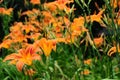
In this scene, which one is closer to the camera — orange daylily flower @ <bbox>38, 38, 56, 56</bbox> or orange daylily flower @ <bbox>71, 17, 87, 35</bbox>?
orange daylily flower @ <bbox>38, 38, 56, 56</bbox>

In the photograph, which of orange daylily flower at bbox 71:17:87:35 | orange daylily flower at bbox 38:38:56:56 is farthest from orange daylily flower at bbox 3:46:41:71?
orange daylily flower at bbox 71:17:87:35

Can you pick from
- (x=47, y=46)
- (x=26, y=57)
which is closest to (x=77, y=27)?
(x=47, y=46)

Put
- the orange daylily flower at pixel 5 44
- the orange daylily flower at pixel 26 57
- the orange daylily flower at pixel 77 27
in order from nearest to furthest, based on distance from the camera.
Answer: the orange daylily flower at pixel 26 57 < the orange daylily flower at pixel 77 27 < the orange daylily flower at pixel 5 44

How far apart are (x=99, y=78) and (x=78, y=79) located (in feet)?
0.70

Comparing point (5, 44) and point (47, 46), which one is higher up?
point (47, 46)

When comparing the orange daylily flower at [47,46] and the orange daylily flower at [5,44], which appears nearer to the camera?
the orange daylily flower at [47,46]

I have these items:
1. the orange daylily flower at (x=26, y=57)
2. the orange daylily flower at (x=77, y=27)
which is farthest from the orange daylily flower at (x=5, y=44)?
the orange daylily flower at (x=26, y=57)

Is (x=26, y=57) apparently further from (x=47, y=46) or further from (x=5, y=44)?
(x=5, y=44)

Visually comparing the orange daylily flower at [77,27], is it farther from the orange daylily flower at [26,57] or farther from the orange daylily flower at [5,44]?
the orange daylily flower at [26,57]

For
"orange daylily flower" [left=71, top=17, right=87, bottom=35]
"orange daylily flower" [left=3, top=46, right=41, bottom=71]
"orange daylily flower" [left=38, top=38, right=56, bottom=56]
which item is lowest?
"orange daylily flower" [left=71, top=17, right=87, bottom=35]

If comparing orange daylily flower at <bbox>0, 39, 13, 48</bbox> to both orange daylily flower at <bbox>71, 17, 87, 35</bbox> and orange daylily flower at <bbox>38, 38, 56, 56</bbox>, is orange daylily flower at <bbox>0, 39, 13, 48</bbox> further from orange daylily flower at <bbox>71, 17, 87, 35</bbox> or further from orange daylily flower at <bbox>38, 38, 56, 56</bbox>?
orange daylily flower at <bbox>38, 38, 56, 56</bbox>

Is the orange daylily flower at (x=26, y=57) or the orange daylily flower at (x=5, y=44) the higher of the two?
the orange daylily flower at (x=26, y=57)

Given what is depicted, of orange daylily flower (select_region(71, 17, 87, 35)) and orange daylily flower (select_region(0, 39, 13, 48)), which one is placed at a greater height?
orange daylily flower (select_region(71, 17, 87, 35))

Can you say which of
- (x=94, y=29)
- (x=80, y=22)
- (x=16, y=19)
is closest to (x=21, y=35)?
(x=80, y=22)
